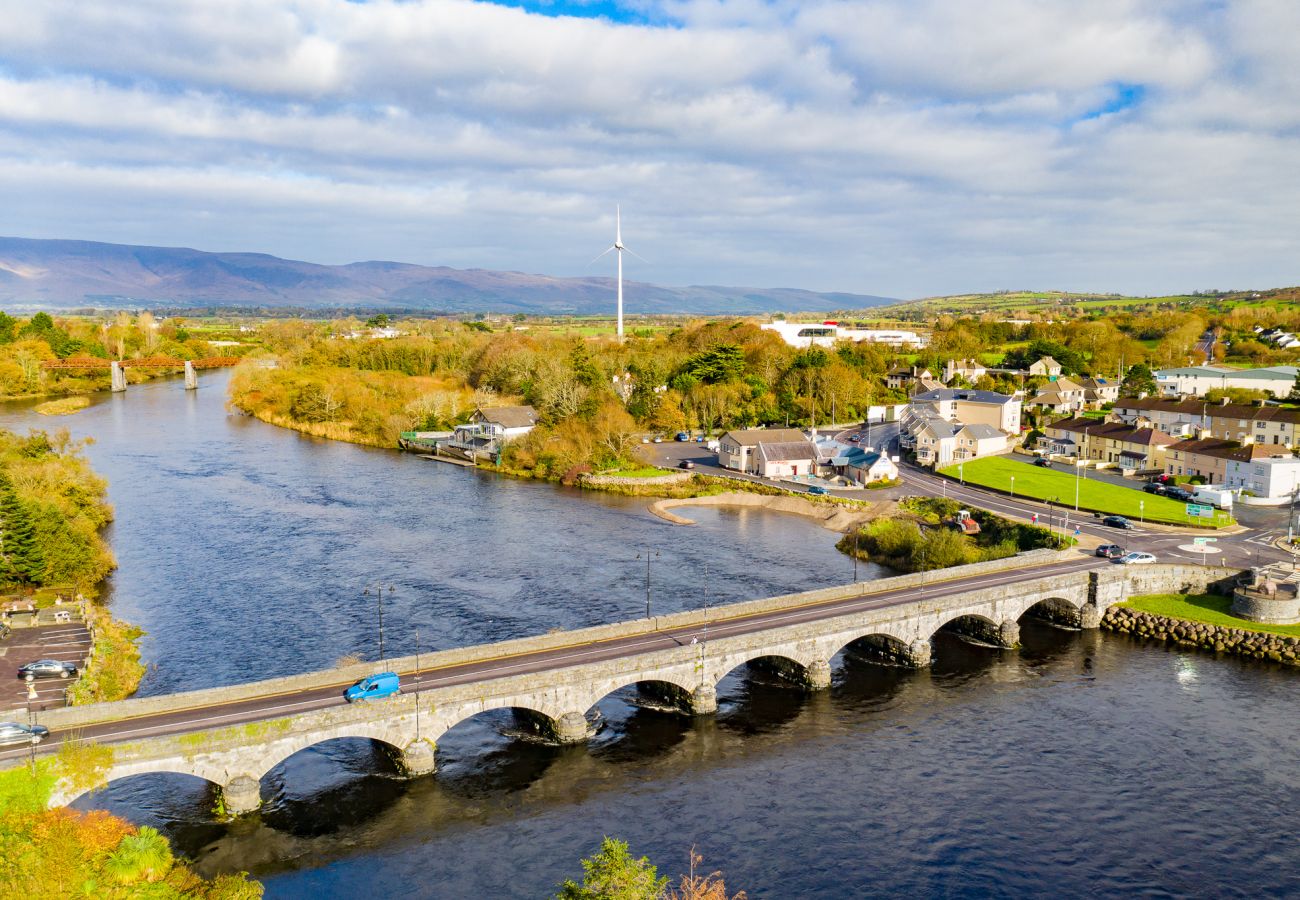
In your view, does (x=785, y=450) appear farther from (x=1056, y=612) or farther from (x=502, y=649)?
(x=502, y=649)

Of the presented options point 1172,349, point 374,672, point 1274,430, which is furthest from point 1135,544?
point 1172,349

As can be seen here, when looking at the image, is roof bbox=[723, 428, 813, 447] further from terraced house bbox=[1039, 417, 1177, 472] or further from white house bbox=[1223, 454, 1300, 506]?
white house bbox=[1223, 454, 1300, 506]

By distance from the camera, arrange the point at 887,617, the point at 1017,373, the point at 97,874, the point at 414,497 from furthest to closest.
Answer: the point at 1017,373, the point at 414,497, the point at 887,617, the point at 97,874

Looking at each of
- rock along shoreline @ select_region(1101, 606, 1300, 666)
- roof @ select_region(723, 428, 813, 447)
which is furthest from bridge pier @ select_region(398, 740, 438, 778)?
roof @ select_region(723, 428, 813, 447)

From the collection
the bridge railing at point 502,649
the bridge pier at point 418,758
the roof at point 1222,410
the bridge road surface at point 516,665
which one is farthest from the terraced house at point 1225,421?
the bridge pier at point 418,758

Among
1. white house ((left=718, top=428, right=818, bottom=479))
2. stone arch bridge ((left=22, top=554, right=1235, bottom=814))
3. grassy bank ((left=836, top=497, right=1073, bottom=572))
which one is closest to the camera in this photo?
stone arch bridge ((left=22, top=554, right=1235, bottom=814))

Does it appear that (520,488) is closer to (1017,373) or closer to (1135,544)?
(1135,544)
